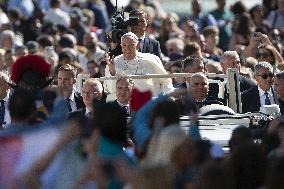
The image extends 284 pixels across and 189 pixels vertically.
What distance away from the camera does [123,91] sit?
13.6 metres

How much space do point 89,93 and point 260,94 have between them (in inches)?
84.4

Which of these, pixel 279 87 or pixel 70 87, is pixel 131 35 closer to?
pixel 70 87

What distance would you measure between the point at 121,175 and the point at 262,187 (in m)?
0.90

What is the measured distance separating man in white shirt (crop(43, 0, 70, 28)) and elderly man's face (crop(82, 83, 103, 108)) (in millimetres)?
10475

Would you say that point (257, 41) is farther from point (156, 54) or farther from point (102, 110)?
point (102, 110)

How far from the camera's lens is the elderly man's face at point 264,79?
14.7 meters

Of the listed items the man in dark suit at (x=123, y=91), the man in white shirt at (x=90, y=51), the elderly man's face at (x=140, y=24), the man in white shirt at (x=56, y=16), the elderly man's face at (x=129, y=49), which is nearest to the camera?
the man in dark suit at (x=123, y=91)

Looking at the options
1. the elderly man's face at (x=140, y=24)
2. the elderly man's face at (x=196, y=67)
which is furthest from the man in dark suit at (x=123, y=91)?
the elderly man's face at (x=140, y=24)

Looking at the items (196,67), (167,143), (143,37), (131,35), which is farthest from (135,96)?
(143,37)

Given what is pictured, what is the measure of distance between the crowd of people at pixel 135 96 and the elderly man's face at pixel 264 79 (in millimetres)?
18

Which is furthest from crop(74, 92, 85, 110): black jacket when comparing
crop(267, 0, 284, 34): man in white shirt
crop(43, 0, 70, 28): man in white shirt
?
crop(43, 0, 70, 28): man in white shirt

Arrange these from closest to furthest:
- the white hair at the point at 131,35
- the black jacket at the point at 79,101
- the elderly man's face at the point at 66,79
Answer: the black jacket at the point at 79,101, the elderly man's face at the point at 66,79, the white hair at the point at 131,35

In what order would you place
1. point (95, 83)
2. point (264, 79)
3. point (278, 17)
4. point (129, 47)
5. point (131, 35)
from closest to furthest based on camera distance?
point (95, 83) → point (264, 79) → point (129, 47) → point (131, 35) → point (278, 17)

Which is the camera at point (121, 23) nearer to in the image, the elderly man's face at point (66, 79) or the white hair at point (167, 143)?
the elderly man's face at point (66, 79)
